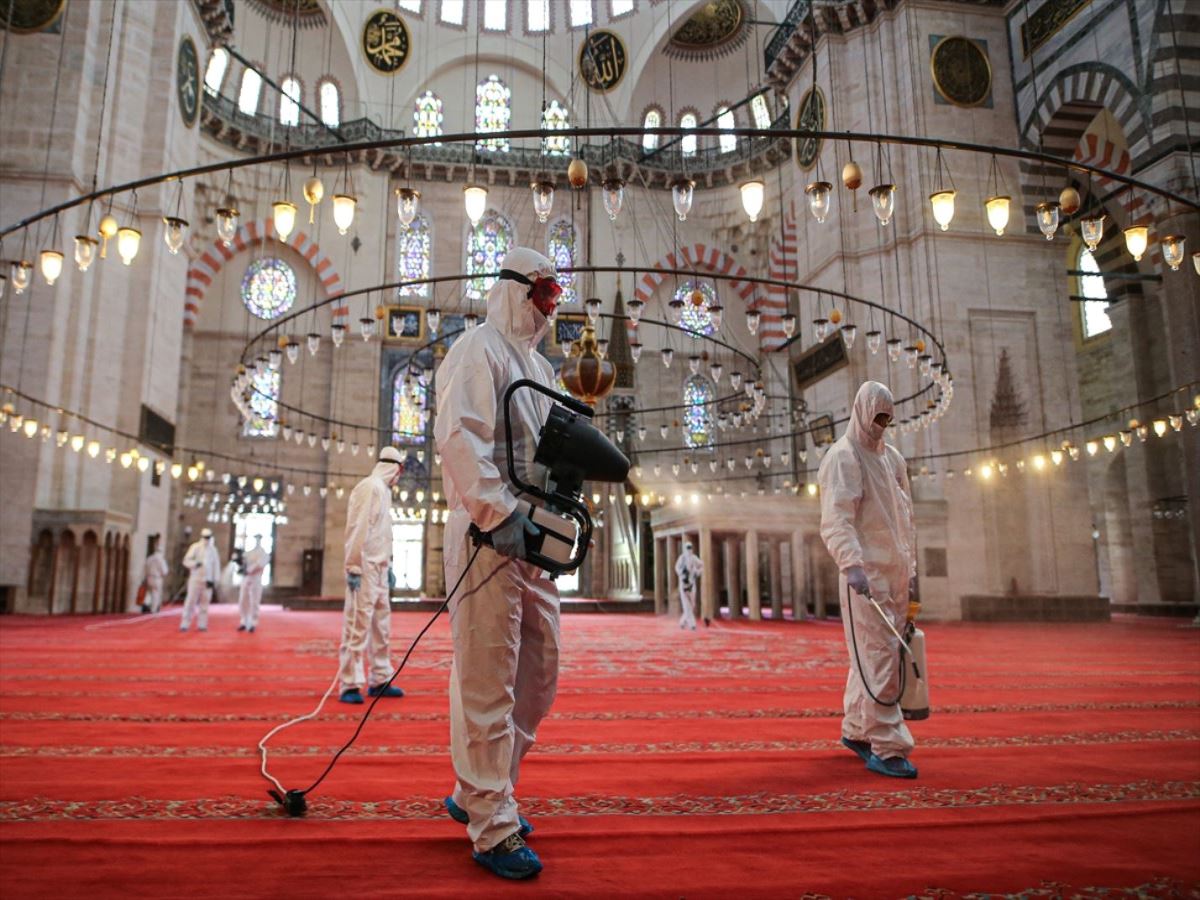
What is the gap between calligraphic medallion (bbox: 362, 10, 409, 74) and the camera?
1972cm

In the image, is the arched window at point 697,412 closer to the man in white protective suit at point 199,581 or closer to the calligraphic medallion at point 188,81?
the calligraphic medallion at point 188,81

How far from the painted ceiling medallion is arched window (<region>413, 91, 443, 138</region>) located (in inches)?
244

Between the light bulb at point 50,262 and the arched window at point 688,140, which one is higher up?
the arched window at point 688,140

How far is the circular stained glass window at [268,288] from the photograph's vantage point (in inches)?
789

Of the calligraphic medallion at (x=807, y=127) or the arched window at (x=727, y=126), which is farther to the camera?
the arched window at (x=727, y=126)

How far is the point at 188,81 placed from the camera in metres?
15.5

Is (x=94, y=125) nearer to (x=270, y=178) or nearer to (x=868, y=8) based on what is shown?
(x=270, y=178)

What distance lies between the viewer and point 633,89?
70.0ft

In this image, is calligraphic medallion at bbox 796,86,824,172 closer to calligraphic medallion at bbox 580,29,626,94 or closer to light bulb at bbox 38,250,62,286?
calligraphic medallion at bbox 580,29,626,94

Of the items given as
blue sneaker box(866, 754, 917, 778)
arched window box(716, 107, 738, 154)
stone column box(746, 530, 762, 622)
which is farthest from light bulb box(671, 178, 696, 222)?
arched window box(716, 107, 738, 154)

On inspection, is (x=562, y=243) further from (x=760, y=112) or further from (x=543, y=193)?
(x=543, y=193)

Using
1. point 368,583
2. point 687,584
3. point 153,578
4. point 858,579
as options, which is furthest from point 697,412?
point 858,579

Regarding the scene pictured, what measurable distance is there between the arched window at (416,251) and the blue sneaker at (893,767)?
19.2m

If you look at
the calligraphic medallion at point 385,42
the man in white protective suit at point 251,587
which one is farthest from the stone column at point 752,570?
the calligraphic medallion at point 385,42
